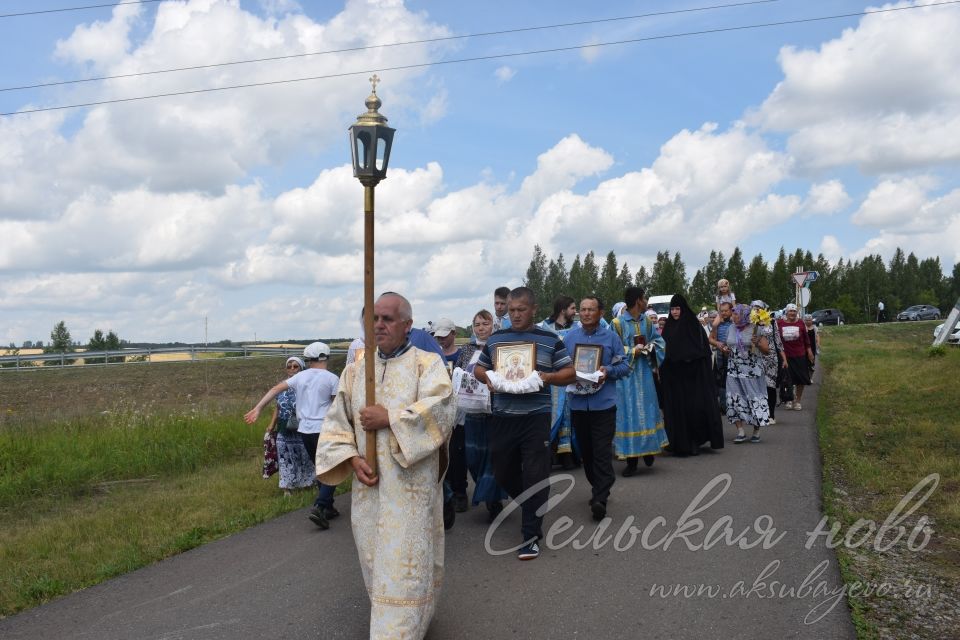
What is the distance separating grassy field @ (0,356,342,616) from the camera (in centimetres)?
727

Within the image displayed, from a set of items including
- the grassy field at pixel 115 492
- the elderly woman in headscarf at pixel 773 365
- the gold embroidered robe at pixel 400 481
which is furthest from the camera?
the elderly woman in headscarf at pixel 773 365

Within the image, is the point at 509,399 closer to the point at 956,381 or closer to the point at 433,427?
the point at 433,427

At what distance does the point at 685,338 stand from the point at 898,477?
312 cm

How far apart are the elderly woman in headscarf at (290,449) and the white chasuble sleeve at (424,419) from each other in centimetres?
501

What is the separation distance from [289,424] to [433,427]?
5.25 m

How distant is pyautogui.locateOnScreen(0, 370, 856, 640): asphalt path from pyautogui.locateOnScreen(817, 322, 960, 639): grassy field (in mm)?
259

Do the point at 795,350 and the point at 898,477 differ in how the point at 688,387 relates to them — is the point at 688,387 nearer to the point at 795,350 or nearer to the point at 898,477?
the point at 898,477

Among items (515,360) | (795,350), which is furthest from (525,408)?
(795,350)

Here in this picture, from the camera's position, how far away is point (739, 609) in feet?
17.4

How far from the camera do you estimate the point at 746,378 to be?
1260 cm

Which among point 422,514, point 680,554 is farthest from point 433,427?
point 680,554

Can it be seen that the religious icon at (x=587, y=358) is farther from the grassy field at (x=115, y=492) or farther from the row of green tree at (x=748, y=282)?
the row of green tree at (x=748, y=282)

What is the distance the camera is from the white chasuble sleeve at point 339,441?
191 inches

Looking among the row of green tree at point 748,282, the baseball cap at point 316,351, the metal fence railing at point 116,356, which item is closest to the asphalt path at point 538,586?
the baseball cap at point 316,351
